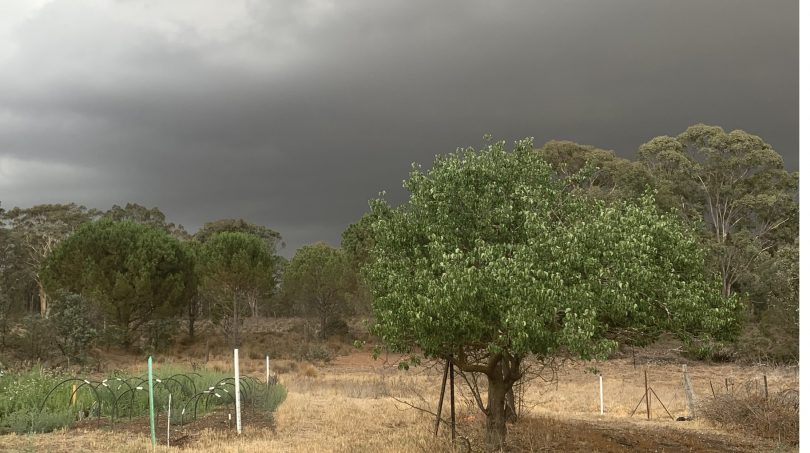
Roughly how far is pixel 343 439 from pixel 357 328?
1928 inches

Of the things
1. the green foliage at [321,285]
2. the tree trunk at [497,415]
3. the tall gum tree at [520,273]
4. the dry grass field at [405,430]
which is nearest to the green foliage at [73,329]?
the dry grass field at [405,430]

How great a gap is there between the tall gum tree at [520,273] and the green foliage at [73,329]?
25.5 metres

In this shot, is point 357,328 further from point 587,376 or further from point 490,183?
point 490,183

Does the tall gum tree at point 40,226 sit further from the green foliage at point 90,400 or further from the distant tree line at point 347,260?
the green foliage at point 90,400

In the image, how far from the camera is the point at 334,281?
191 feet

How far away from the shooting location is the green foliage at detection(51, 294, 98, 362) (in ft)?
111

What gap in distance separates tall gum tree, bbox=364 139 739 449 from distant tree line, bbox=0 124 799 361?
89.0 ft

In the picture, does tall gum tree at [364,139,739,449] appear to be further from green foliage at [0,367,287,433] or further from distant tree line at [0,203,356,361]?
distant tree line at [0,203,356,361]

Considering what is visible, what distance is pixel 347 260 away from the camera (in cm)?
5566

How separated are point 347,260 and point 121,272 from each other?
17.5 m

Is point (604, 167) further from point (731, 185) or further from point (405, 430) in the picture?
point (405, 430)

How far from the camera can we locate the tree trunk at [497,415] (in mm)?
13555

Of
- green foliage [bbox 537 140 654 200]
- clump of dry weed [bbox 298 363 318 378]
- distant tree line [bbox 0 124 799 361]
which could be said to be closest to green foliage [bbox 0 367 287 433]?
clump of dry weed [bbox 298 363 318 378]

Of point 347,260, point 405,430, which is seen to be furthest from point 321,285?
point 405,430
